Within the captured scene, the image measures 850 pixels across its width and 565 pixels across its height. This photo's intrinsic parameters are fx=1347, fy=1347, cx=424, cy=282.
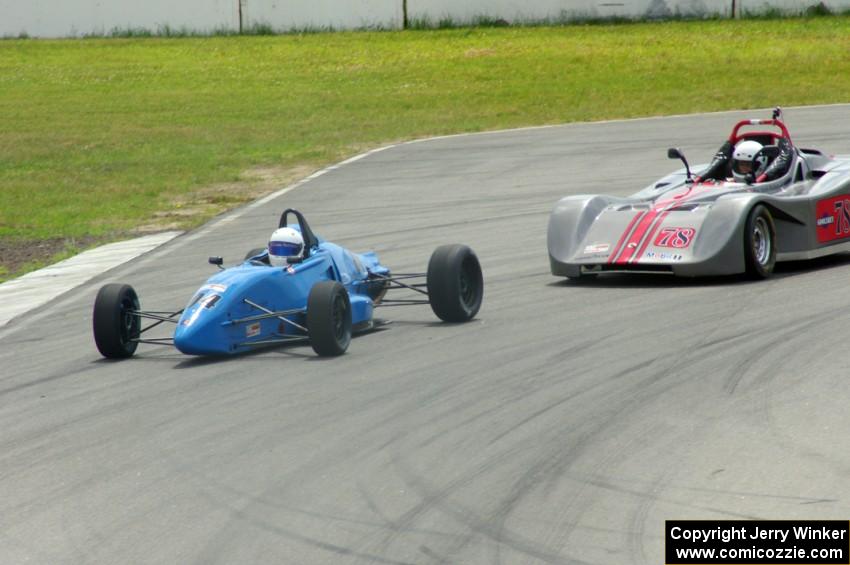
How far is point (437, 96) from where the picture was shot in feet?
114

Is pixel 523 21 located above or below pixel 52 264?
above

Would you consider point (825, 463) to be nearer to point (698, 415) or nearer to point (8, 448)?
point (698, 415)

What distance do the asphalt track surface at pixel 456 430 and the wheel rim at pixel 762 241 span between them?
0.86 feet

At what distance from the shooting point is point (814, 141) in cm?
2306

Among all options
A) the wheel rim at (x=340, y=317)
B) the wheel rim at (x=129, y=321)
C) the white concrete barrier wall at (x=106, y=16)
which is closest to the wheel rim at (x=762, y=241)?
the wheel rim at (x=340, y=317)

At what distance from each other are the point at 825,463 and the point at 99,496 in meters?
3.69

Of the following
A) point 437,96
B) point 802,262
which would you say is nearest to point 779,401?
point 802,262

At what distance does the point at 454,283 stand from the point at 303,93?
2608 cm

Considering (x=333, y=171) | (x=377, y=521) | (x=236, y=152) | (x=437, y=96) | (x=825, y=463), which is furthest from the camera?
(x=437, y=96)

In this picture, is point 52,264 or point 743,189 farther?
point 52,264

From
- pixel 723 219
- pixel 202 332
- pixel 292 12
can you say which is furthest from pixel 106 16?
pixel 202 332

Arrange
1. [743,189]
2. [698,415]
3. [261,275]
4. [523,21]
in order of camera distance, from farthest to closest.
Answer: [523,21]
[743,189]
[261,275]
[698,415]

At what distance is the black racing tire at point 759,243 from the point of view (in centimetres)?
1184

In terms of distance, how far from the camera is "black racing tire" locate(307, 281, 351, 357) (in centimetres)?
962
